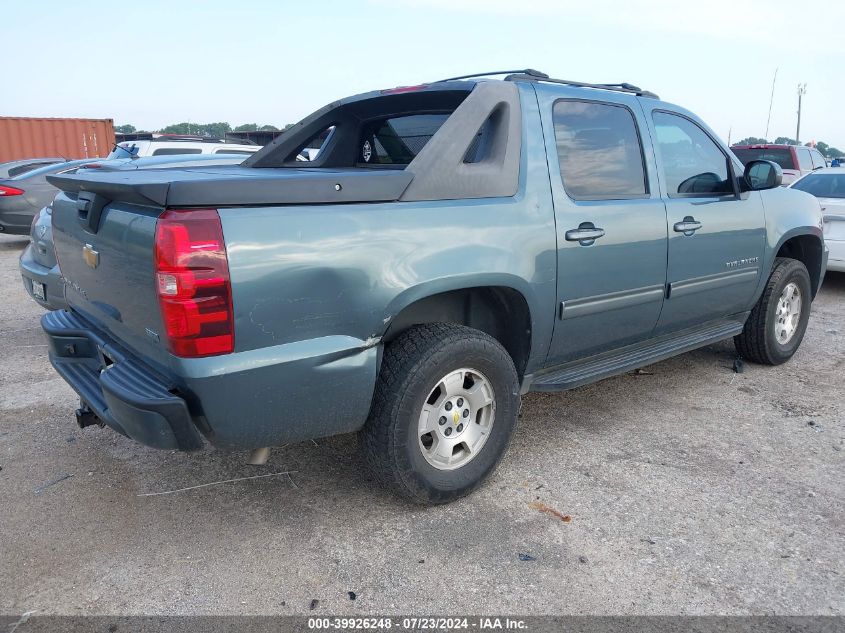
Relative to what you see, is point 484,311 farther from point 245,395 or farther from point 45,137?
point 45,137

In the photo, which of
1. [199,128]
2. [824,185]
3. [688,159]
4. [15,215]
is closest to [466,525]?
[688,159]

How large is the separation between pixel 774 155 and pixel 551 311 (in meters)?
11.8

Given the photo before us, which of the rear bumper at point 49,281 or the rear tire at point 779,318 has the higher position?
the rear bumper at point 49,281

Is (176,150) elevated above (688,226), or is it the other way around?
(176,150)

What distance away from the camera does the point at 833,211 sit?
25.4 ft

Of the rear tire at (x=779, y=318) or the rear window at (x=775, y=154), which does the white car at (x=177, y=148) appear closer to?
the rear tire at (x=779, y=318)

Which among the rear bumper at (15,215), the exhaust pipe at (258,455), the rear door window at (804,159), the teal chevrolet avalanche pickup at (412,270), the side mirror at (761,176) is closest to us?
the teal chevrolet avalanche pickup at (412,270)

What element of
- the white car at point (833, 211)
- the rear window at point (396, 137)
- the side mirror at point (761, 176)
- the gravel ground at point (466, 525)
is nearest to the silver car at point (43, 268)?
the gravel ground at point (466, 525)

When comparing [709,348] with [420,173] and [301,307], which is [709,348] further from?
[301,307]

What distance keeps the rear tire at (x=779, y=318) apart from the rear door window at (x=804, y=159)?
8801 mm

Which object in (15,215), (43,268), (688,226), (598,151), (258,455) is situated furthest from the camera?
(15,215)

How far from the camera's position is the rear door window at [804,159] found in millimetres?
12910

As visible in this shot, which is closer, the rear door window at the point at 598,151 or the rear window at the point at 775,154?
the rear door window at the point at 598,151

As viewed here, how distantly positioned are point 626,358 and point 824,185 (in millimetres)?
6146
